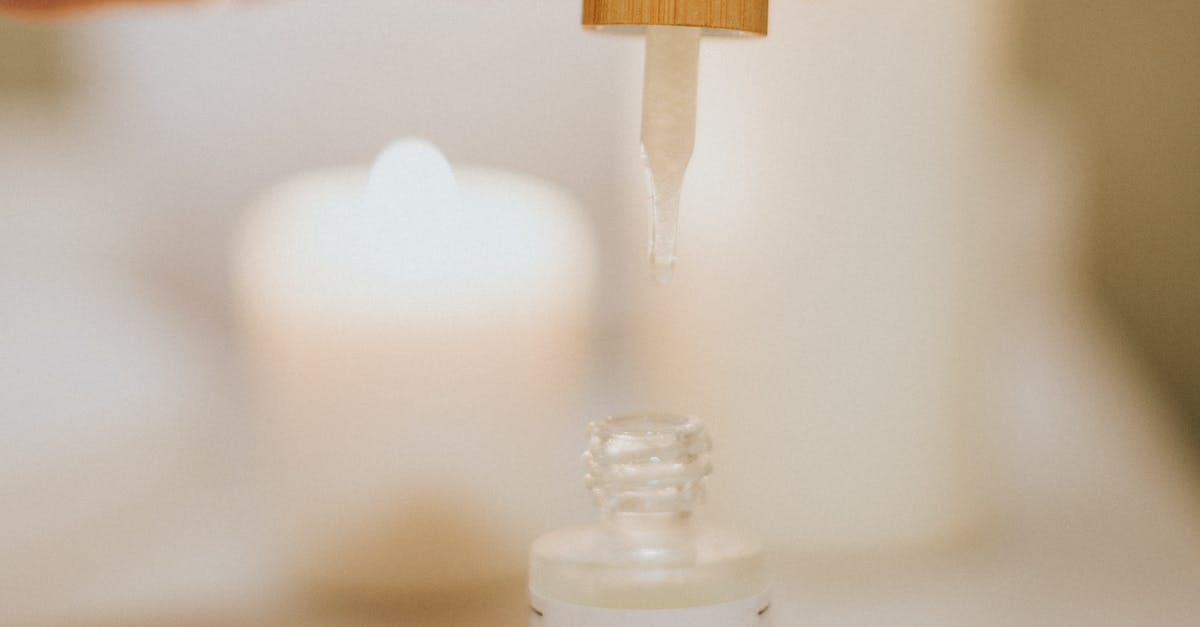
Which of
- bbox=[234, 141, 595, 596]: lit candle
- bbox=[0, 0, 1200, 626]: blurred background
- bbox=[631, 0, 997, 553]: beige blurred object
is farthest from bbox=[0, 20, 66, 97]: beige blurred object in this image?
bbox=[631, 0, 997, 553]: beige blurred object

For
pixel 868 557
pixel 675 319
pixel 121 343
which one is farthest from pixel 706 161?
pixel 121 343

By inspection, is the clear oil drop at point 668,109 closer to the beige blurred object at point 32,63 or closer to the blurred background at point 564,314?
the blurred background at point 564,314

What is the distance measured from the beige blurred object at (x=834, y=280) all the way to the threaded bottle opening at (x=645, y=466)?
38cm

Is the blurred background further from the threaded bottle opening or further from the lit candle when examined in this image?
the threaded bottle opening

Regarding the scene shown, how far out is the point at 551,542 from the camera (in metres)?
0.58

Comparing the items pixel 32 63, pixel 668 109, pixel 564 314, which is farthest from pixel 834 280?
pixel 32 63

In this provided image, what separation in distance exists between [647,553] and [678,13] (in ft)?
0.69

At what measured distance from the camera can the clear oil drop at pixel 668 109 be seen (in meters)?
0.56

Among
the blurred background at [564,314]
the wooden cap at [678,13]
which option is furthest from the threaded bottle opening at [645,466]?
the blurred background at [564,314]

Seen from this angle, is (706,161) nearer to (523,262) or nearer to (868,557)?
(523,262)

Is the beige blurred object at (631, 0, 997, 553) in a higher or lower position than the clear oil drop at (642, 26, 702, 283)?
lower

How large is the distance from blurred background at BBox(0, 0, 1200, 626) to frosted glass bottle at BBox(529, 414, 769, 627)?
322 millimetres

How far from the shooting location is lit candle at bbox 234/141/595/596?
92cm

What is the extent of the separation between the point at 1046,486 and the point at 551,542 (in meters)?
0.52
